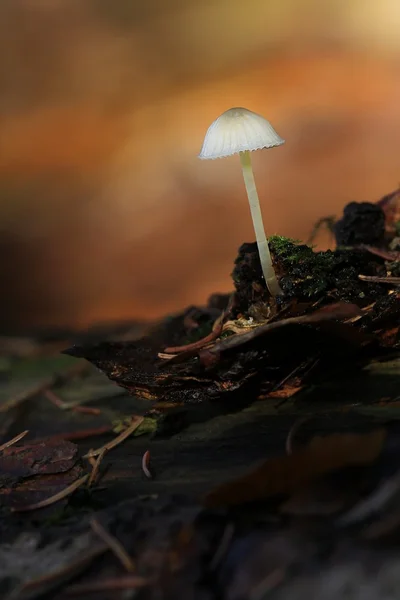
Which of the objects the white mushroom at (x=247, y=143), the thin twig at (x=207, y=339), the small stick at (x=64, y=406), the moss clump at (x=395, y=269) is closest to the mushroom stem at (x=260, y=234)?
the white mushroom at (x=247, y=143)

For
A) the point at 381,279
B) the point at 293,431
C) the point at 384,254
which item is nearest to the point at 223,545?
the point at 293,431

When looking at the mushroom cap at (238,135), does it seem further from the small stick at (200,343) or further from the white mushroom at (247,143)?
the small stick at (200,343)

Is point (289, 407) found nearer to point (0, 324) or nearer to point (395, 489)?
point (395, 489)

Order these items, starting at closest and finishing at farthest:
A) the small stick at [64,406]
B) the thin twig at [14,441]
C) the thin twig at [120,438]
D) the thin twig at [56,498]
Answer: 1. the thin twig at [56,498]
2. the thin twig at [120,438]
3. the thin twig at [14,441]
4. the small stick at [64,406]

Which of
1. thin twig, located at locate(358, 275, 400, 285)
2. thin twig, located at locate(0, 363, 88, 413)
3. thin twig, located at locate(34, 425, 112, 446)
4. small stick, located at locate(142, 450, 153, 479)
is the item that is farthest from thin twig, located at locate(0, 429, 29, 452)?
thin twig, located at locate(358, 275, 400, 285)

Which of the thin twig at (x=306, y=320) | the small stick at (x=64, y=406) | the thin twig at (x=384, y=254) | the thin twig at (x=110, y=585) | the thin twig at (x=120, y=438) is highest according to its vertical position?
the thin twig at (x=384, y=254)

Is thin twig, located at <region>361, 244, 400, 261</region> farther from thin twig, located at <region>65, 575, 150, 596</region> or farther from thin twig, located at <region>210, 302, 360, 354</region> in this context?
thin twig, located at <region>65, 575, 150, 596</region>
